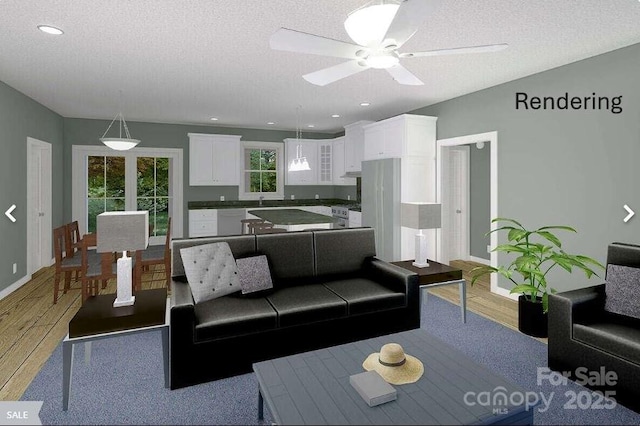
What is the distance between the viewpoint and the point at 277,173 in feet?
28.2

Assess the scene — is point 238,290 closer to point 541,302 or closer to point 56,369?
point 56,369

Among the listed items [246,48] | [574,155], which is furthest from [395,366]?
[574,155]

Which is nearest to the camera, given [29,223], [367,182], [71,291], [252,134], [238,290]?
[238,290]

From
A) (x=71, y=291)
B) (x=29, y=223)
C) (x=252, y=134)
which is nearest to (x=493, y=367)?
(x=71, y=291)

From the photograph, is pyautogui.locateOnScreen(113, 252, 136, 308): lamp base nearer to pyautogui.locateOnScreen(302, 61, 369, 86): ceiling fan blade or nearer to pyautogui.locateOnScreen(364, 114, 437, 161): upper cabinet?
pyautogui.locateOnScreen(302, 61, 369, 86): ceiling fan blade

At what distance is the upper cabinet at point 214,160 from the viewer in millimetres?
7559

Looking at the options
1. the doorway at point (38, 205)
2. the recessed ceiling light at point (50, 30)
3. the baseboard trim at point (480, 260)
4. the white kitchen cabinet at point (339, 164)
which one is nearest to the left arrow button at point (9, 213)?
the doorway at point (38, 205)

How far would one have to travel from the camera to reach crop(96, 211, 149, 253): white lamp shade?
8.24 ft

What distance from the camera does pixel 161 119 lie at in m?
7.20

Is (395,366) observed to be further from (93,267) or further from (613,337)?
(93,267)

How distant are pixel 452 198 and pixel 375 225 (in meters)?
1.67

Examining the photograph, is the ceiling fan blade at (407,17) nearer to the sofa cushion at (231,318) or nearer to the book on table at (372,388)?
the book on table at (372,388)

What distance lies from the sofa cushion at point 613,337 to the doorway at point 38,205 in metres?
6.63

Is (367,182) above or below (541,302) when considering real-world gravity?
above
